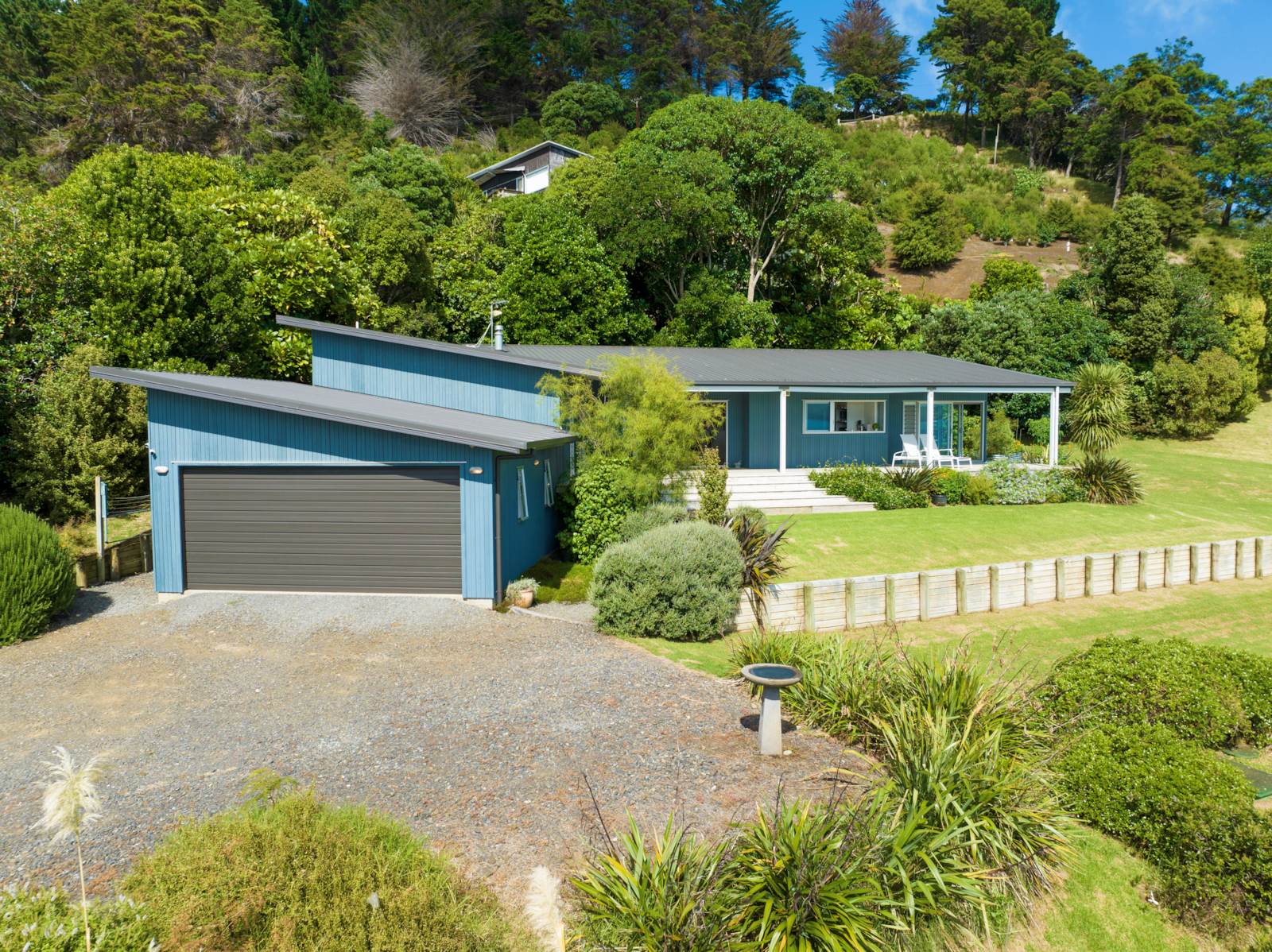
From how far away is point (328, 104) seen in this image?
4900cm

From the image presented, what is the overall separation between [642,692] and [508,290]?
2493 centimetres

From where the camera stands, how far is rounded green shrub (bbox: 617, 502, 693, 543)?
15695 mm

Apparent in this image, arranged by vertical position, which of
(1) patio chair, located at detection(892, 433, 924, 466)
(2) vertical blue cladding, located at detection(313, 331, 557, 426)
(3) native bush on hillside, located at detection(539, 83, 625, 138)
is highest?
(3) native bush on hillside, located at detection(539, 83, 625, 138)

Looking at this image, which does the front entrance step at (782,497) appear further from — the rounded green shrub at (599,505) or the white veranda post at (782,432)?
the rounded green shrub at (599,505)

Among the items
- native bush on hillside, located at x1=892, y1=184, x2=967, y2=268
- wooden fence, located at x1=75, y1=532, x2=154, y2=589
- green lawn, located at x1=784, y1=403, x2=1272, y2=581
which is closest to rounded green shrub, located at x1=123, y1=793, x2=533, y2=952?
green lawn, located at x1=784, y1=403, x2=1272, y2=581

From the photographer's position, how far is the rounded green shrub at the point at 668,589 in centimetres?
1259

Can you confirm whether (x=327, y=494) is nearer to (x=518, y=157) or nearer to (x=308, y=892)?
(x=308, y=892)

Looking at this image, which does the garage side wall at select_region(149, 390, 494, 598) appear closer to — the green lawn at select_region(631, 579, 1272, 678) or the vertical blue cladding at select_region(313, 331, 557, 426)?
the green lawn at select_region(631, 579, 1272, 678)

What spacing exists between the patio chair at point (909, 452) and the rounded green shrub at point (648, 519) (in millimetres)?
10965

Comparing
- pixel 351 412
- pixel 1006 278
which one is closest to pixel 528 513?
pixel 351 412

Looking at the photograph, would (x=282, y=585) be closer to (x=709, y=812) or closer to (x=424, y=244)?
(x=709, y=812)

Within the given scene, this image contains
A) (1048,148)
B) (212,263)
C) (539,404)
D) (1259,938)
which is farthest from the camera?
(1048,148)

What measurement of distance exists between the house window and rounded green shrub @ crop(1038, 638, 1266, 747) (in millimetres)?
15613

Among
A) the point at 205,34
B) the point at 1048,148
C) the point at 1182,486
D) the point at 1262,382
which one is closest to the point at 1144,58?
the point at 1048,148
